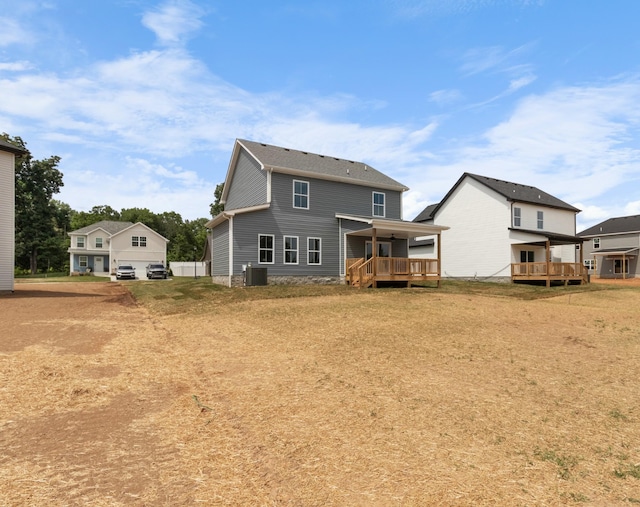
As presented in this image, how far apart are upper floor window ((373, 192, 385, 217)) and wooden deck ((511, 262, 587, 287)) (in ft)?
34.0

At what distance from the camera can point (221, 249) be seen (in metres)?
23.7

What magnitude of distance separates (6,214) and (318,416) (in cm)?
2085

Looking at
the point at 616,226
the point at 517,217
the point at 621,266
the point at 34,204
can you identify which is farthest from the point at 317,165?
the point at 34,204

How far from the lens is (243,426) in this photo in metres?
5.02

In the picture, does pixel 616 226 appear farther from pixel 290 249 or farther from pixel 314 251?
pixel 290 249

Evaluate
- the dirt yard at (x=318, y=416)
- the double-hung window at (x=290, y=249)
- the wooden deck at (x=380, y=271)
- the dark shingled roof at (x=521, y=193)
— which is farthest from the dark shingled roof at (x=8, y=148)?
the dark shingled roof at (x=521, y=193)

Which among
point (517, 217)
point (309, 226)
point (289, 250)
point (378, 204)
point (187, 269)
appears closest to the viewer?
point (289, 250)

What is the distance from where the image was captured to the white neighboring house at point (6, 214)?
19.3m

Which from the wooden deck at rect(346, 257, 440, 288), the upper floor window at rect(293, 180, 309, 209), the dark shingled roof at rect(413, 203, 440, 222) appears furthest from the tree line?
the wooden deck at rect(346, 257, 440, 288)

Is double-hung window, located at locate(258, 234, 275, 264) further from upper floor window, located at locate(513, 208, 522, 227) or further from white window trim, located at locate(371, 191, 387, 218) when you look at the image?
upper floor window, located at locate(513, 208, 522, 227)

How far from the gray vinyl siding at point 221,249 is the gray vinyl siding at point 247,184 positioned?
2519 millimetres

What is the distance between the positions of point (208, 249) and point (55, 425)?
4531 centimetres

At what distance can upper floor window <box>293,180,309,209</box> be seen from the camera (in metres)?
23.7

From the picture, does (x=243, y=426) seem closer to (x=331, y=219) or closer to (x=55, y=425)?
(x=55, y=425)
